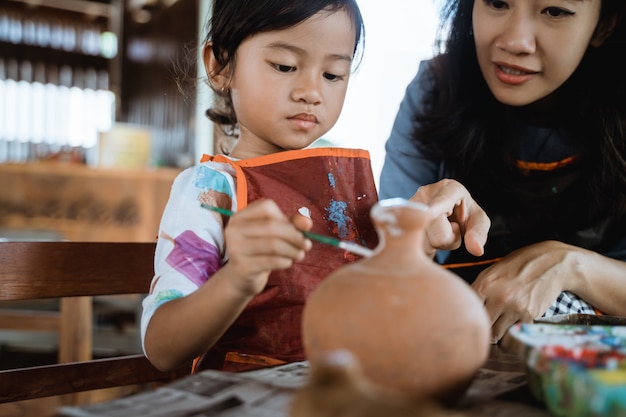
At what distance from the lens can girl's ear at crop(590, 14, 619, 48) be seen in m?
1.52

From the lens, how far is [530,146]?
1.69 metres

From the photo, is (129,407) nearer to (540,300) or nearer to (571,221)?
(540,300)

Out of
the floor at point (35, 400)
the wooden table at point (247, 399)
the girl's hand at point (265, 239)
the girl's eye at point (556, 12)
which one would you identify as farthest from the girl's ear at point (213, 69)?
the floor at point (35, 400)

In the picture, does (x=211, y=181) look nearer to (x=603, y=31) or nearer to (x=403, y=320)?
(x=403, y=320)

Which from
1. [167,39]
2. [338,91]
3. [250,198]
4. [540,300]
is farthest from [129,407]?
[167,39]

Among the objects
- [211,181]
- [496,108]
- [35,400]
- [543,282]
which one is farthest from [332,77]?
[35,400]

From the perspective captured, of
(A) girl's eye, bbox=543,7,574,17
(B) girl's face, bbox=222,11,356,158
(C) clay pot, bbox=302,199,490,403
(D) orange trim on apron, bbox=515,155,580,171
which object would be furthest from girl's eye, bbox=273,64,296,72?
→ (D) orange trim on apron, bbox=515,155,580,171

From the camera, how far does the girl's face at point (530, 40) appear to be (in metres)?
1.39

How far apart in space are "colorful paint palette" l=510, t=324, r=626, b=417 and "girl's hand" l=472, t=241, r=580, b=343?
0.46 m

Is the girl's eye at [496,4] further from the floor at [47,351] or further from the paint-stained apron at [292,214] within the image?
the floor at [47,351]

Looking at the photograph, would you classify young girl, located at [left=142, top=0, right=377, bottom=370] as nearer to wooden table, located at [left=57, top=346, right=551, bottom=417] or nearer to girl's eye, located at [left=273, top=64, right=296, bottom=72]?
girl's eye, located at [left=273, top=64, right=296, bottom=72]

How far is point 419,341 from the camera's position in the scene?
1.85ft

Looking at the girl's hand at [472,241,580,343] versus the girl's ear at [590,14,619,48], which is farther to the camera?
the girl's ear at [590,14,619,48]

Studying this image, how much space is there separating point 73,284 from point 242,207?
0.43 m
